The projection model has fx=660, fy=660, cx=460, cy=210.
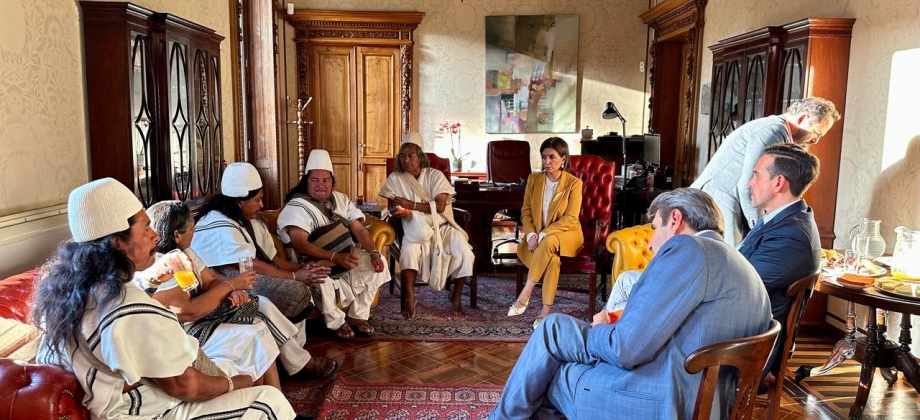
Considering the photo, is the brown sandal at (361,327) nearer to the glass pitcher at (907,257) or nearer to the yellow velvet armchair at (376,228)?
the yellow velvet armchair at (376,228)

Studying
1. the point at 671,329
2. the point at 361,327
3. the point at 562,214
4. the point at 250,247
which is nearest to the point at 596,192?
the point at 562,214

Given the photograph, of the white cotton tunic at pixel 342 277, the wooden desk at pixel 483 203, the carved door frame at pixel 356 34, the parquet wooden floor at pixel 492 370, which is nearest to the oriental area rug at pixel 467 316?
the parquet wooden floor at pixel 492 370

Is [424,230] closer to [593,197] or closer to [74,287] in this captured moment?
[593,197]

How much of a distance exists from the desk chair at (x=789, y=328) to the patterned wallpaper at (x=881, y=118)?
1.78 m

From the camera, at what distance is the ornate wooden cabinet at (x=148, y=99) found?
3213mm

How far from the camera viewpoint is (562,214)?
4.57 meters

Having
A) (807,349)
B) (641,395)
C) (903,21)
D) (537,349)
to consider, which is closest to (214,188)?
(537,349)

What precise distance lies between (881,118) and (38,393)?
432cm

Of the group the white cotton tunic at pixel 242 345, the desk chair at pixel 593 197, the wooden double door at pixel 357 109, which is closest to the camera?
the white cotton tunic at pixel 242 345

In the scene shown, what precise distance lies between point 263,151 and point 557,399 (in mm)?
5022

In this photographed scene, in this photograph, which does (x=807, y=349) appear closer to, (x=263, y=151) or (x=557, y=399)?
(x=557, y=399)

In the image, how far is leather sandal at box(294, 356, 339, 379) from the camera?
3498 millimetres

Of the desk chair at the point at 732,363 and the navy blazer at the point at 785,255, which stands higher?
the navy blazer at the point at 785,255

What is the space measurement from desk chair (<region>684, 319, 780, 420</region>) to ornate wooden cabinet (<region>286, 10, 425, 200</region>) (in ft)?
23.6
